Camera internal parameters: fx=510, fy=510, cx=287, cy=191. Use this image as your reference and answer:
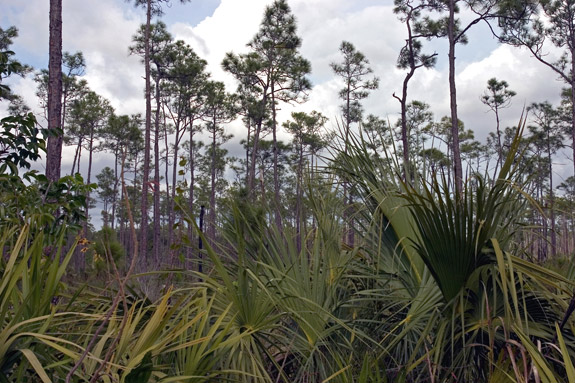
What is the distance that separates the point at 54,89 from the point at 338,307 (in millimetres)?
5528

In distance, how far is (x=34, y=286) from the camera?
1782 mm

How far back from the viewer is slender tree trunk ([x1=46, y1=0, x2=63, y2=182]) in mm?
6605

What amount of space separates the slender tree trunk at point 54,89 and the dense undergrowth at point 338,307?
14.7 feet

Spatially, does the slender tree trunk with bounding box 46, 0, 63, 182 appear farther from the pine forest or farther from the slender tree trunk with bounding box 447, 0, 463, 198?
the slender tree trunk with bounding box 447, 0, 463, 198

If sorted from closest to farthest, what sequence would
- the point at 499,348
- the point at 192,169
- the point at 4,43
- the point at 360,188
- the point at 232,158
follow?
1. the point at 499,348
2. the point at 360,188
3. the point at 4,43
4. the point at 192,169
5. the point at 232,158

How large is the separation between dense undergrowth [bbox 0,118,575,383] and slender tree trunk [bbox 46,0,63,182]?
4.49m

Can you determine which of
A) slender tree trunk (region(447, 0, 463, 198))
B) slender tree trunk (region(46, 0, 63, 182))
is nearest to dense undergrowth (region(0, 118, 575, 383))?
slender tree trunk (region(46, 0, 63, 182))

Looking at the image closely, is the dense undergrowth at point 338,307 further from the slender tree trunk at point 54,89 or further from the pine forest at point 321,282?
the slender tree trunk at point 54,89

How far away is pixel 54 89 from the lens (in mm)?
6711

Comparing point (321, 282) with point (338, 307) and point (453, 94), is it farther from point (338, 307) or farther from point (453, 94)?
point (453, 94)

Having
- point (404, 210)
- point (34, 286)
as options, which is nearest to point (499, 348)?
point (404, 210)

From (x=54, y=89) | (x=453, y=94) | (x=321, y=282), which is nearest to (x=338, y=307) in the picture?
(x=321, y=282)

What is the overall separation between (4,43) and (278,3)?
41.6ft

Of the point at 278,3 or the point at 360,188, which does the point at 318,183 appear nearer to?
the point at 360,188
